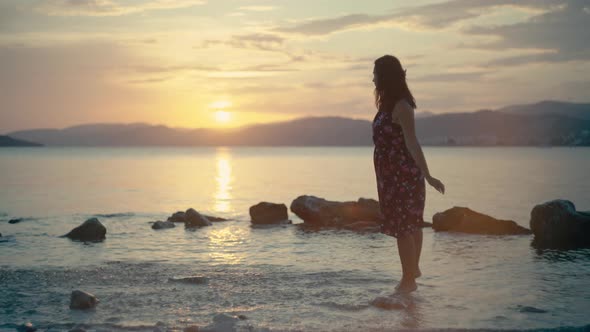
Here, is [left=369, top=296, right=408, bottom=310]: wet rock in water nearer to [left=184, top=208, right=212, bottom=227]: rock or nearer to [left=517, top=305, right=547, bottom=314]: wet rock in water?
[left=517, top=305, right=547, bottom=314]: wet rock in water

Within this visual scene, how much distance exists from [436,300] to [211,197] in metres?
23.6

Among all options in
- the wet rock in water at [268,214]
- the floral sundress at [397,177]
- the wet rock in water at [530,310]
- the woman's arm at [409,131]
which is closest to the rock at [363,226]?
the wet rock in water at [268,214]

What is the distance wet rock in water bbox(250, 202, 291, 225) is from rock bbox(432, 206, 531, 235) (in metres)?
4.74

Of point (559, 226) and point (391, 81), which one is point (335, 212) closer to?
point (559, 226)

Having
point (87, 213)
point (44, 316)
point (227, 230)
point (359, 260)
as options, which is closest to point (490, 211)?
point (227, 230)

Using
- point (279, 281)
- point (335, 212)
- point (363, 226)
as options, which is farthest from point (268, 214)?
point (279, 281)

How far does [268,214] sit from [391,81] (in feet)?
35.1

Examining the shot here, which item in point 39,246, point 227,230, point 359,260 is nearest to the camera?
point 359,260

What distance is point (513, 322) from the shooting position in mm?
6348

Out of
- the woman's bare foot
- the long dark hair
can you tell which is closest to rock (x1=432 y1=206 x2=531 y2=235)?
the woman's bare foot

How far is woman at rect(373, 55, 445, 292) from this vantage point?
7.43 meters

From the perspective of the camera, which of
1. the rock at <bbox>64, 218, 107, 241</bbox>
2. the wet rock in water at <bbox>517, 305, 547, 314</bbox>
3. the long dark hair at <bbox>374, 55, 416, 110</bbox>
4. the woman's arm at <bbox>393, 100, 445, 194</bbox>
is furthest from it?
the rock at <bbox>64, 218, 107, 241</bbox>

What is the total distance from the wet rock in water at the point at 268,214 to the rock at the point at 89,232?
5.08 meters

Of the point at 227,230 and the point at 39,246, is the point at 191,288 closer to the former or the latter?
the point at 39,246
